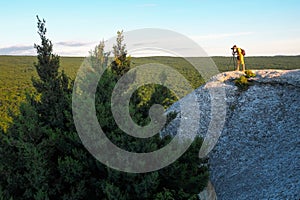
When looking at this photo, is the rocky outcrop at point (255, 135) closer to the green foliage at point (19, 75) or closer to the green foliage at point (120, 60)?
the green foliage at point (120, 60)

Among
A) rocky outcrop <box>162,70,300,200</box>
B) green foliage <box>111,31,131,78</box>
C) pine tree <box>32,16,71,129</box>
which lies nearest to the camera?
pine tree <box>32,16,71,129</box>

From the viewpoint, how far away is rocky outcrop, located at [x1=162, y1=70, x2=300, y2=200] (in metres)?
13.8

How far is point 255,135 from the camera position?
61.2 ft

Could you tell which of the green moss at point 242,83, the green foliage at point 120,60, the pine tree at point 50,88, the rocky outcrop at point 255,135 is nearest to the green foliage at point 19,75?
the green moss at point 242,83

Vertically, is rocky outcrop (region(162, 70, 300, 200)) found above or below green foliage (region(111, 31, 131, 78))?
below

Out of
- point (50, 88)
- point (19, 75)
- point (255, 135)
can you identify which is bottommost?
point (255, 135)

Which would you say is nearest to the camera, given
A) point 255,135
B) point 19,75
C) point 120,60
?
point 120,60

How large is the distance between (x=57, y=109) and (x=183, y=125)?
483 inches

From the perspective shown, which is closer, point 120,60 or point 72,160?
point 72,160

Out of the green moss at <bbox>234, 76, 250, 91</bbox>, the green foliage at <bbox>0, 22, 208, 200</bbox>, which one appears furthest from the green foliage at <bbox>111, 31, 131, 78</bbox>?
the green moss at <bbox>234, 76, 250, 91</bbox>

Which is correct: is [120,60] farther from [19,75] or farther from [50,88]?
[19,75]

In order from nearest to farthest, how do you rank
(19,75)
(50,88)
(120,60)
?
(50,88)
(120,60)
(19,75)

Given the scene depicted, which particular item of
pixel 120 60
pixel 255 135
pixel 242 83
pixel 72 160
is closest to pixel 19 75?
pixel 242 83

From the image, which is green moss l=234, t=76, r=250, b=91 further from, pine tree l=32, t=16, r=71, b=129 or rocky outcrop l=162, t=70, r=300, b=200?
pine tree l=32, t=16, r=71, b=129
